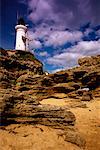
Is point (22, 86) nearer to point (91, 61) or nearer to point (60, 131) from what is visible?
point (91, 61)

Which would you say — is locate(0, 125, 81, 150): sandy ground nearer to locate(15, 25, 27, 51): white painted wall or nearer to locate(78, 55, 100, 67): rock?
locate(78, 55, 100, 67): rock

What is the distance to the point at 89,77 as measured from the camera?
113 feet

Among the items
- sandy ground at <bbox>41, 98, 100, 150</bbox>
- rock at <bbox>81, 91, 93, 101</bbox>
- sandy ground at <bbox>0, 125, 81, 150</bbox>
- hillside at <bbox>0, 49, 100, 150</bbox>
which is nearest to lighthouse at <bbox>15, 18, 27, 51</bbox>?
hillside at <bbox>0, 49, 100, 150</bbox>

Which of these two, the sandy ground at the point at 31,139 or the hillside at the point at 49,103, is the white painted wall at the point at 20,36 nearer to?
the hillside at the point at 49,103

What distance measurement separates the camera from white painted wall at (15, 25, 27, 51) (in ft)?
251

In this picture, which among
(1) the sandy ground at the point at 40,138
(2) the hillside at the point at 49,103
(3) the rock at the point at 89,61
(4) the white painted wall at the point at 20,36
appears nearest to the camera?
(1) the sandy ground at the point at 40,138

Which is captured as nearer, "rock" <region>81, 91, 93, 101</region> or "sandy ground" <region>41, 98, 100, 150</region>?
"sandy ground" <region>41, 98, 100, 150</region>

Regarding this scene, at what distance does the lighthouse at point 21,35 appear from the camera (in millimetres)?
76787

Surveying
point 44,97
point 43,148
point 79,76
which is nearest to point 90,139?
point 43,148

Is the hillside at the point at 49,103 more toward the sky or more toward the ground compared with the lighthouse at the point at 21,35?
more toward the ground

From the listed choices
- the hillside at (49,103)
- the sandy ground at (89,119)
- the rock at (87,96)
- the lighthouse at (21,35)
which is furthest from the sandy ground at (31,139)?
the lighthouse at (21,35)

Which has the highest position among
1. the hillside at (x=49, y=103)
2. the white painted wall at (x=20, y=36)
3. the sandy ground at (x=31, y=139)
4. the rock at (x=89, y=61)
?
the white painted wall at (x=20, y=36)

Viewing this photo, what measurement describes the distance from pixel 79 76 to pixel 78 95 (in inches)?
172

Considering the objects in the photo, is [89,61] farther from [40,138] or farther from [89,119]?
[40,138]
